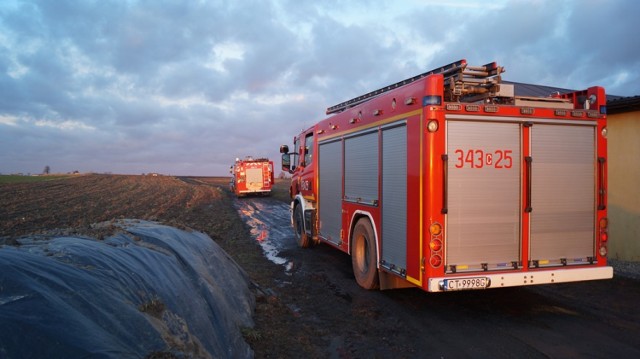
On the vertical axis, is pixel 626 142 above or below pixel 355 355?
above

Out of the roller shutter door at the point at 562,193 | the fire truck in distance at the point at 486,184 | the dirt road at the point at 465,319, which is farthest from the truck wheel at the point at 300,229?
the roller shutter door at the point at 562,193

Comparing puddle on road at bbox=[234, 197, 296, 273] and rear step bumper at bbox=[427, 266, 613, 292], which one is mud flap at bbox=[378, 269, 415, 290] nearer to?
rear step bumper at bbox=[427, 266, 613, 292]

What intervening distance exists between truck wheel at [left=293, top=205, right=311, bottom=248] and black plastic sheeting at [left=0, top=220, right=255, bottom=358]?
6.20 metres

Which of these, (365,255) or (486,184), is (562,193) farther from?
(365,255)

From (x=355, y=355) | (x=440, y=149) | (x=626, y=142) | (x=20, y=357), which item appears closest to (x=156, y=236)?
(x=355, y=355)

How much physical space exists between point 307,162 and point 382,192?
15.9 ft

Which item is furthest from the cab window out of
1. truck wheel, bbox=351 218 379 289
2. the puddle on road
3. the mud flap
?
the mud flap

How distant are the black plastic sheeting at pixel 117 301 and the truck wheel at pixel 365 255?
2.54 metres

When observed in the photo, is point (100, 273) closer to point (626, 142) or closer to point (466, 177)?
point (466, 177)

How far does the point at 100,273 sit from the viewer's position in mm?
3439

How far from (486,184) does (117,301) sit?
467cm

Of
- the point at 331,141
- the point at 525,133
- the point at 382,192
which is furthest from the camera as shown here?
the point at 331,141

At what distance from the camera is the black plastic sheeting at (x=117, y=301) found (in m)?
2.46

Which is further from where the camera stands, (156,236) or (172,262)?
(156,236)
